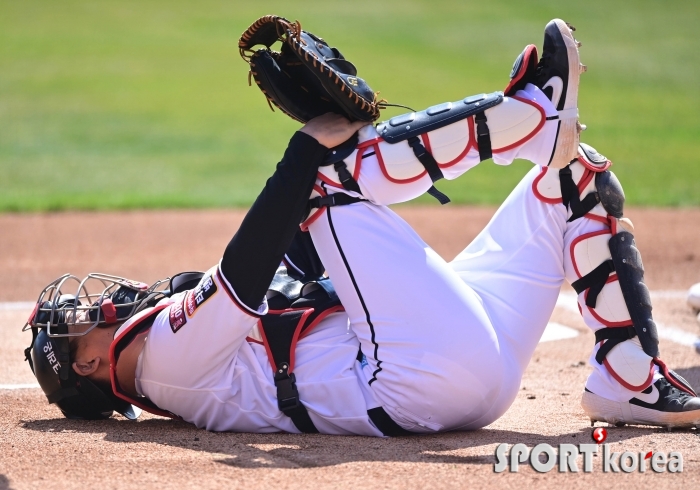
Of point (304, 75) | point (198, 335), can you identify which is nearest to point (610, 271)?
point (304, 75)

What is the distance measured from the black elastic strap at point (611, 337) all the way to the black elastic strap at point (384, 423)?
0.64 m

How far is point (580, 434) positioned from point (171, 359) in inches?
48.3

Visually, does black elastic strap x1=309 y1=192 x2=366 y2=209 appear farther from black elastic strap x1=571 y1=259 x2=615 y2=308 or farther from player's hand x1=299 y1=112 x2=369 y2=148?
black elastic strap x1=571 y1=259 x2=615 y2=308

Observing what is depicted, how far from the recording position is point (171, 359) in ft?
8.48

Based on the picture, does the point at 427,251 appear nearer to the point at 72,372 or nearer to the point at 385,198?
the point at 385,198

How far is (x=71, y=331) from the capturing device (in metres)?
2.78

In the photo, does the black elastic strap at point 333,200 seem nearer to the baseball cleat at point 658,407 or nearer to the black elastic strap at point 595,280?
the black elastic strap at point 595,280

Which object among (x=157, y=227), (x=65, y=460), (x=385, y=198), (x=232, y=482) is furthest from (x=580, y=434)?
(x=157, y=227)

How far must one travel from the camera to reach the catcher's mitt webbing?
2.48 metres

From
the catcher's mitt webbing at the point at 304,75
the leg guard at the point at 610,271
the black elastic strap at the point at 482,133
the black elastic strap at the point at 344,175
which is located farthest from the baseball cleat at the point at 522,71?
the black elastic strap at the point at 344,175

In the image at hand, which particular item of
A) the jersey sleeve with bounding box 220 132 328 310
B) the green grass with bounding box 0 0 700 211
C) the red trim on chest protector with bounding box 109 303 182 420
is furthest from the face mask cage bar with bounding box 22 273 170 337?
the green grass with bounding box 0 0 700 211

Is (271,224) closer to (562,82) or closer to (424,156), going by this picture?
(424,156)

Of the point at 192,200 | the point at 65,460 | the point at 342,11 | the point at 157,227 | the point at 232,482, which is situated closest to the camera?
the point at 232,482

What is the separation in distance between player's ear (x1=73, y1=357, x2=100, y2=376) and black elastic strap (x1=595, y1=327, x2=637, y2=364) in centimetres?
153
